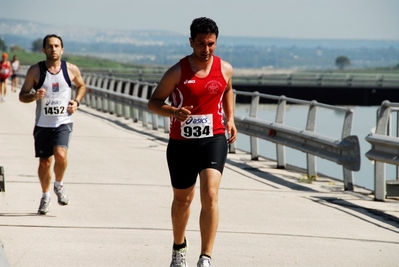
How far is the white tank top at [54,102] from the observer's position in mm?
10102

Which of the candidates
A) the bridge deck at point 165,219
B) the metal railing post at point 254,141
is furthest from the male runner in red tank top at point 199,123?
the metal railing post at point 254,141

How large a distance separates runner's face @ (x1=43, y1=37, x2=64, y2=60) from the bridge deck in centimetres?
166

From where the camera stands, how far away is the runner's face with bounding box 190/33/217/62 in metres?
7.02

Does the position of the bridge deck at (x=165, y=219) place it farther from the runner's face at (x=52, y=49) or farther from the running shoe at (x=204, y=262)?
the runner's face at (x=52, y=49)

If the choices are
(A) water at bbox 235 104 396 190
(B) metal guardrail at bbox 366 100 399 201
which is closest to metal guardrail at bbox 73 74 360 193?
(A) water at bbox 235 104 396 190

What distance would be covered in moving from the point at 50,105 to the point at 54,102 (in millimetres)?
54

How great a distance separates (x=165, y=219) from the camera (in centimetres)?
1010

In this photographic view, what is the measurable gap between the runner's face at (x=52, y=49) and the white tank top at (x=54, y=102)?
17 cm

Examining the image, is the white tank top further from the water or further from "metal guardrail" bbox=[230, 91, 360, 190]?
the water

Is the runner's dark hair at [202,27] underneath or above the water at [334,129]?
above

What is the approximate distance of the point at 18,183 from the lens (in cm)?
1267

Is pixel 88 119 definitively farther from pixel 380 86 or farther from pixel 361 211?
pixel 380 86

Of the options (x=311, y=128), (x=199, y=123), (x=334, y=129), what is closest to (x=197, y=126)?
(x=199, y=123)

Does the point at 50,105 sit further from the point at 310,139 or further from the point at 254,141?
the point at 254,141
